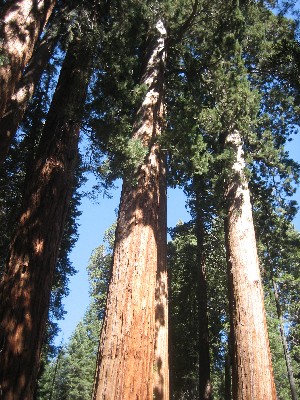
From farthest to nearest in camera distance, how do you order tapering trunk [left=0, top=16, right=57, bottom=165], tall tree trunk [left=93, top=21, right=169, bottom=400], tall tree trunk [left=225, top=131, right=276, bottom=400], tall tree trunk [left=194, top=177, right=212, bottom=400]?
tall tree trunk [left=194, top=177, right=212, bottom=400] → tapering trunk [left=0, top=16, right=57, bottom=165] → tall tree trunk [left=225, top=131, right=276, bottom=400] → tall tree trunk [left=93, top=21, right=169, bottom=400]

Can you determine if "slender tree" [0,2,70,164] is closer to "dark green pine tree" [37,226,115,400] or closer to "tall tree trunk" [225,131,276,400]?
"tall tree trunk" [225,131,276,400]

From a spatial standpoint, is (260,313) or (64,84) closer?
(260,313)

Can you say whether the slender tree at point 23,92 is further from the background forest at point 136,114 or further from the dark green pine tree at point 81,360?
the dark green pine tree at point 81,360

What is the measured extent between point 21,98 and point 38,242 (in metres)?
2.81

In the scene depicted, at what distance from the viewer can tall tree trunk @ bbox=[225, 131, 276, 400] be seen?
5.34m

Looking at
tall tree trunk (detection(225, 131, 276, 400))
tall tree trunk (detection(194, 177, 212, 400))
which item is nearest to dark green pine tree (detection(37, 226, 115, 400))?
tall tree trunk (detection(194, 177, 212, 400))

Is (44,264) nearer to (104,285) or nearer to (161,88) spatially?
(161,88)

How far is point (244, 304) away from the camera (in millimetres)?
→ 6168

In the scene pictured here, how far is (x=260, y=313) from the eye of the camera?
19.9 feet

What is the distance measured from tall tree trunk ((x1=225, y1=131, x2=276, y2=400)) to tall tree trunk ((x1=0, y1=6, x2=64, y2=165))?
15.0 feet

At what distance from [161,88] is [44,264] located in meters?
3.92

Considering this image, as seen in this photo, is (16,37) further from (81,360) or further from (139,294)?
(81,360)

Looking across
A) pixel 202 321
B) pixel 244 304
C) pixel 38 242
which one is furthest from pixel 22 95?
pixel 202 321

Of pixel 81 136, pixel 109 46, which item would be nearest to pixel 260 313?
pixel 81 136
